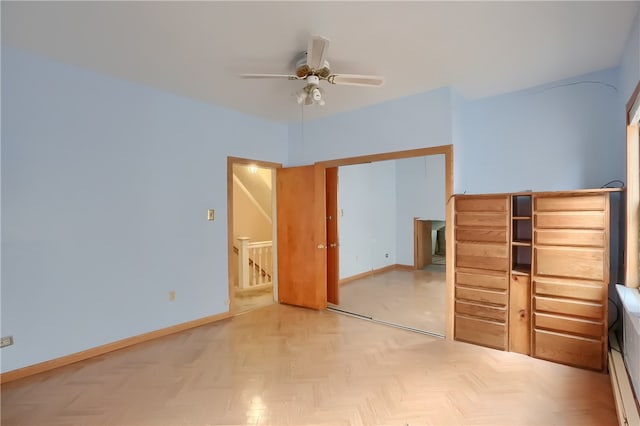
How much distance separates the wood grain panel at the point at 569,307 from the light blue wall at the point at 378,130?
1.81 metres

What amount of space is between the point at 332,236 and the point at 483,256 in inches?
82.0

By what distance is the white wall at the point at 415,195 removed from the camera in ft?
22.3

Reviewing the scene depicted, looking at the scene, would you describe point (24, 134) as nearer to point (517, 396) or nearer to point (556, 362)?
point (517, 396)

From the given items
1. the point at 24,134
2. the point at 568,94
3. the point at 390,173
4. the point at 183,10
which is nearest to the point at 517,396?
the point at 568,94

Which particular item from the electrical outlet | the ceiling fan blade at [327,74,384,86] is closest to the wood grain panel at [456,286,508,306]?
the ceiling fan blade at [327,74,384,86]

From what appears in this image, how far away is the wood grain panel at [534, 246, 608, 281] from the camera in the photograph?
2.67 metres

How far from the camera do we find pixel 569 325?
2789 mm

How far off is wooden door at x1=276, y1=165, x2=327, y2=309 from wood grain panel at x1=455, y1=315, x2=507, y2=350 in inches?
72.5

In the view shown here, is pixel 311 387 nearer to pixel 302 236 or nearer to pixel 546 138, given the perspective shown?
pixel 302 236

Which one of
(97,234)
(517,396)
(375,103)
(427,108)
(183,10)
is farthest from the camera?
(375,103)

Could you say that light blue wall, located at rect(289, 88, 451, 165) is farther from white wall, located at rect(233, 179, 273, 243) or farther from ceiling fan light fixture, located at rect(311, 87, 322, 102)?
white wall, located at rect(233, 179, 273, 243)

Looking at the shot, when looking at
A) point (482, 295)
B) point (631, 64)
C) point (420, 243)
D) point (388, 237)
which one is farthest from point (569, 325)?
point (388, 237)

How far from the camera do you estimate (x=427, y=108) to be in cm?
354

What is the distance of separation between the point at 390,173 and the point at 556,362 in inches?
195
